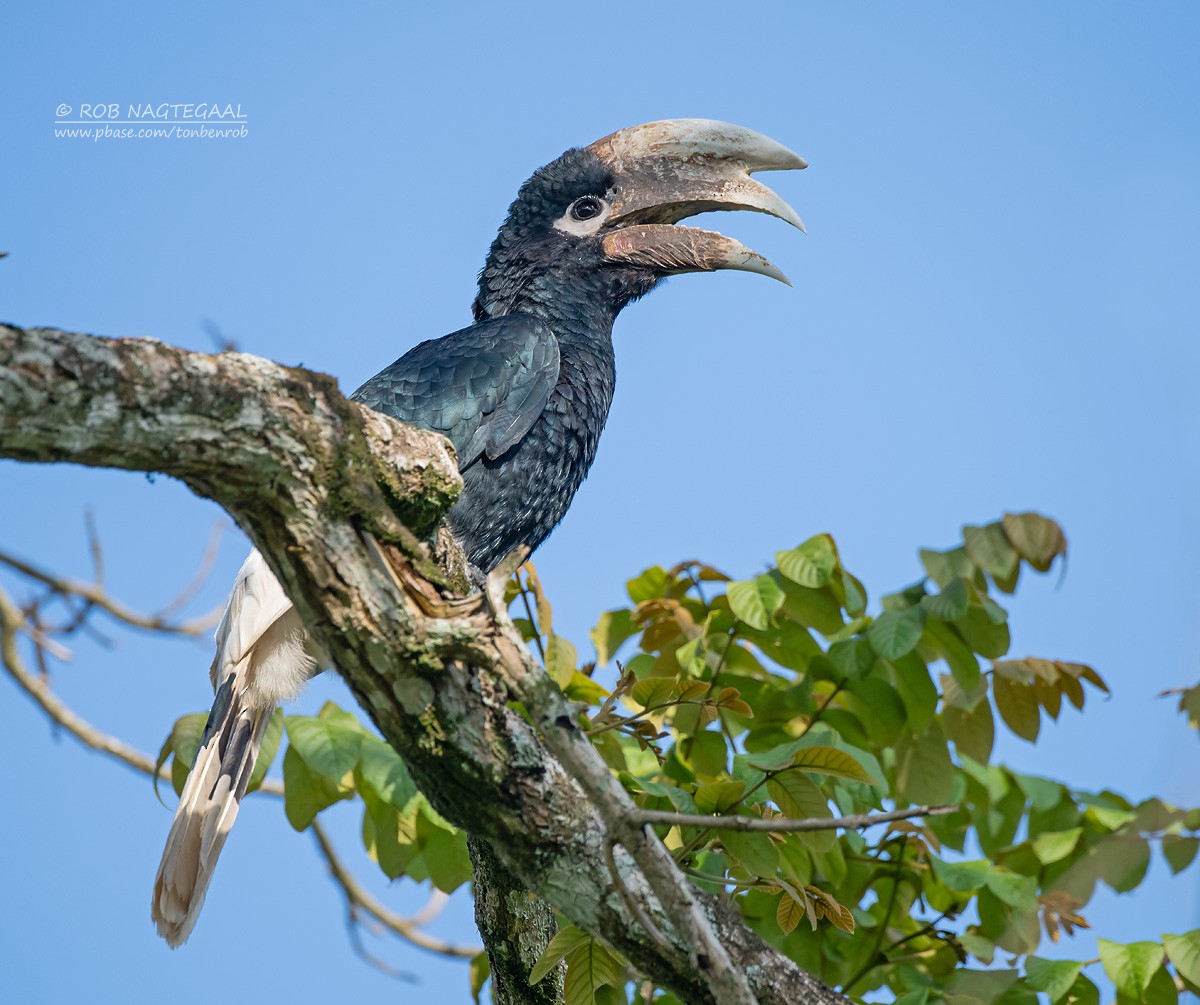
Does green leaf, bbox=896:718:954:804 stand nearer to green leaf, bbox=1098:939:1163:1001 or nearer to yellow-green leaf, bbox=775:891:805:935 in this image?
green leaf, bbox=1098:939:1163:1001

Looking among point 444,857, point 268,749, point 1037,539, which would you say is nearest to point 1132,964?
point 1037,539

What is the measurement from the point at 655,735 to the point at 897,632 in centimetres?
80

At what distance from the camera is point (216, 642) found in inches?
150

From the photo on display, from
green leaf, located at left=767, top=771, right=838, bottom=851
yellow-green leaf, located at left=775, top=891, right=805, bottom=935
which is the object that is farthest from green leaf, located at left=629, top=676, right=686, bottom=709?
yellow-green leaf, located at left=775, top=891, right=805, bottom=935

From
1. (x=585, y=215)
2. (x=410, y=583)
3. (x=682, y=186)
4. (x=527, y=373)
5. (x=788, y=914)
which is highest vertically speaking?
(x=682, y=186)

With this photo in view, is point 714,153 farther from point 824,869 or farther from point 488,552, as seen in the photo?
point 824,869

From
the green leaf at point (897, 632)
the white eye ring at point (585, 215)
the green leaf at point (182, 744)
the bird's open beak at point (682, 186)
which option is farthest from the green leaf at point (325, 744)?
the white eye ring at point (585, 215)

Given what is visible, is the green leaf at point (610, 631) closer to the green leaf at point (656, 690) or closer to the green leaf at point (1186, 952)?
the green leaf at point (656, 690)

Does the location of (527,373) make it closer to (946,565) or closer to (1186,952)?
(946,565)

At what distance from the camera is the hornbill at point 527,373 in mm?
3500

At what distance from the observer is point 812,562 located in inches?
129

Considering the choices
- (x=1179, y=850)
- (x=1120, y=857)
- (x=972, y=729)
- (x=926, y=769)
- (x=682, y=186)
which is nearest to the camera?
(x=1120, y=857)

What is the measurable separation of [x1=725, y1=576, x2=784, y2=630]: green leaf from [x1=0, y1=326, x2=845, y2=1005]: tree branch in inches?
33.3

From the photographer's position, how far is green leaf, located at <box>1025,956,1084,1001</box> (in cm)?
271
